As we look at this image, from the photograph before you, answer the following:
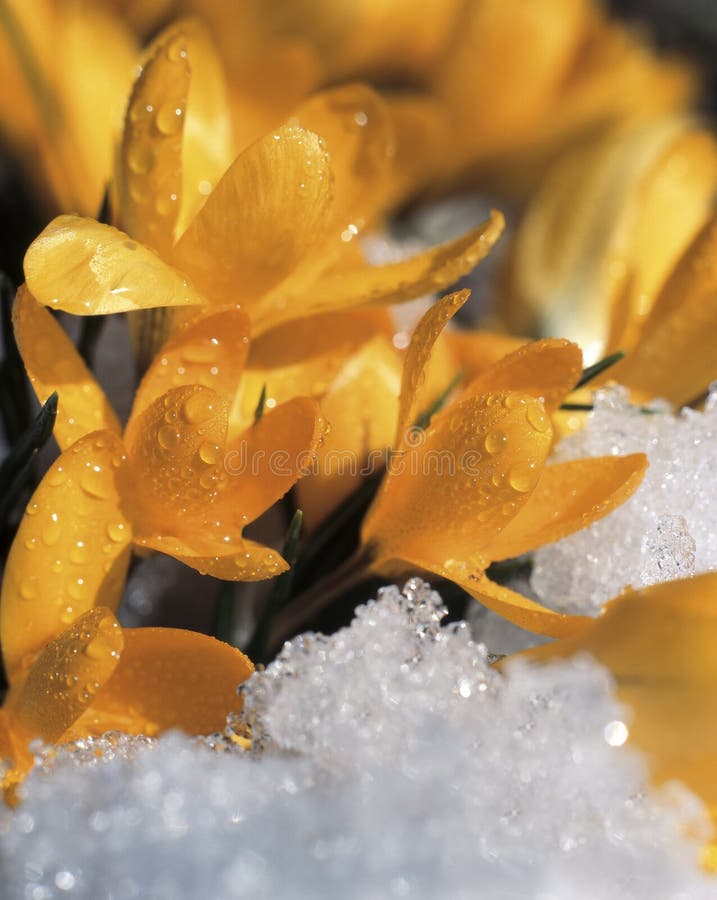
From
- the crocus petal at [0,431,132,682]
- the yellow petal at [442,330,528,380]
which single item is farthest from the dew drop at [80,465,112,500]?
the yellow petal at [442,330,528,380]

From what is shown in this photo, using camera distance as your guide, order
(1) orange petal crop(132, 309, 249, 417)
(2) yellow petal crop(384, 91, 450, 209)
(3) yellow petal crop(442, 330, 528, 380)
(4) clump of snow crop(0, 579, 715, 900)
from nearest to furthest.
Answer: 1. (4) clump of snow crop(0, 579, 715, 900)
2. (1) orange petal crop(132, 309, 249, 417)
3. (3) yellow petal crop(442, 330, 528, 380)
4. (2) yellow petal crop(384, 91, 450, 209)

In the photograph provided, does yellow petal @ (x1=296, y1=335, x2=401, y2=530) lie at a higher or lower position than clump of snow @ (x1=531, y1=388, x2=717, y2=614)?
higher

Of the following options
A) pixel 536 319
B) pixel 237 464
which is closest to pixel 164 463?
pixel 237 464

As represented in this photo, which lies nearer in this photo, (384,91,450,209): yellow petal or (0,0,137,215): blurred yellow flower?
(0,0,137,215): blurred yellow flower

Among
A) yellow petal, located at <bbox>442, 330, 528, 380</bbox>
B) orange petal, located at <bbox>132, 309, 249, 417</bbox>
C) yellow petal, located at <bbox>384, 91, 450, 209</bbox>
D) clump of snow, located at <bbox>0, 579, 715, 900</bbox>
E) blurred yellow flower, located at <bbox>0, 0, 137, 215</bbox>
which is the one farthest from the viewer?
yellow petal, located at <bbox>384, 91, 450, 209</bbox>

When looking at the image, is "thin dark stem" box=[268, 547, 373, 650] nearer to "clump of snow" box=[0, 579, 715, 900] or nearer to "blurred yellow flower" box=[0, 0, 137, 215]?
"clump of snow" box=[0, 579, 715, 900]

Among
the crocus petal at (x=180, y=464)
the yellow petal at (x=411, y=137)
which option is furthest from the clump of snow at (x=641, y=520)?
the yellow petal at (x=411, y=137)
